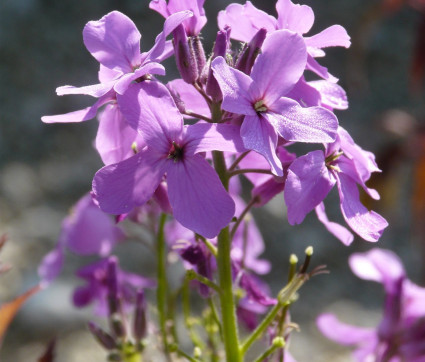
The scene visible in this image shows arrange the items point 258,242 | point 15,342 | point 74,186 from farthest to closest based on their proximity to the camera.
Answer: point 74,186, point 15,342, point 258,242

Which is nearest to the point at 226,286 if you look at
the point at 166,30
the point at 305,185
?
the point at 305,185

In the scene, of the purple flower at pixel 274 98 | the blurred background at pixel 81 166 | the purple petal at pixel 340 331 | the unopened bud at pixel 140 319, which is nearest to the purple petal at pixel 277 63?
the purple flower at pixel 274 98

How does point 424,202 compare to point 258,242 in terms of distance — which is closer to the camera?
point 258,242

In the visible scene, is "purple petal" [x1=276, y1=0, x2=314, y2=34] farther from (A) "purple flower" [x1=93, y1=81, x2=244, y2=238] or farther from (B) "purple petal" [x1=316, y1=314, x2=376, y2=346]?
(B) "purple petal" [x1=316, y1=314, x2=376, y2=346]

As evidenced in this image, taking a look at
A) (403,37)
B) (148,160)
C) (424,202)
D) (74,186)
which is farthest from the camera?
(403,37)

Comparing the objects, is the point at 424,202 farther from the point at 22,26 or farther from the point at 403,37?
the point at 22,26

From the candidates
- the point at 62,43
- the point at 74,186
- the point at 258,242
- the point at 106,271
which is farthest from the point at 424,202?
the point at 62,43

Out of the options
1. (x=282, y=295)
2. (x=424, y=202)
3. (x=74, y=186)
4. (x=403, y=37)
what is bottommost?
(x=74, y=186)
